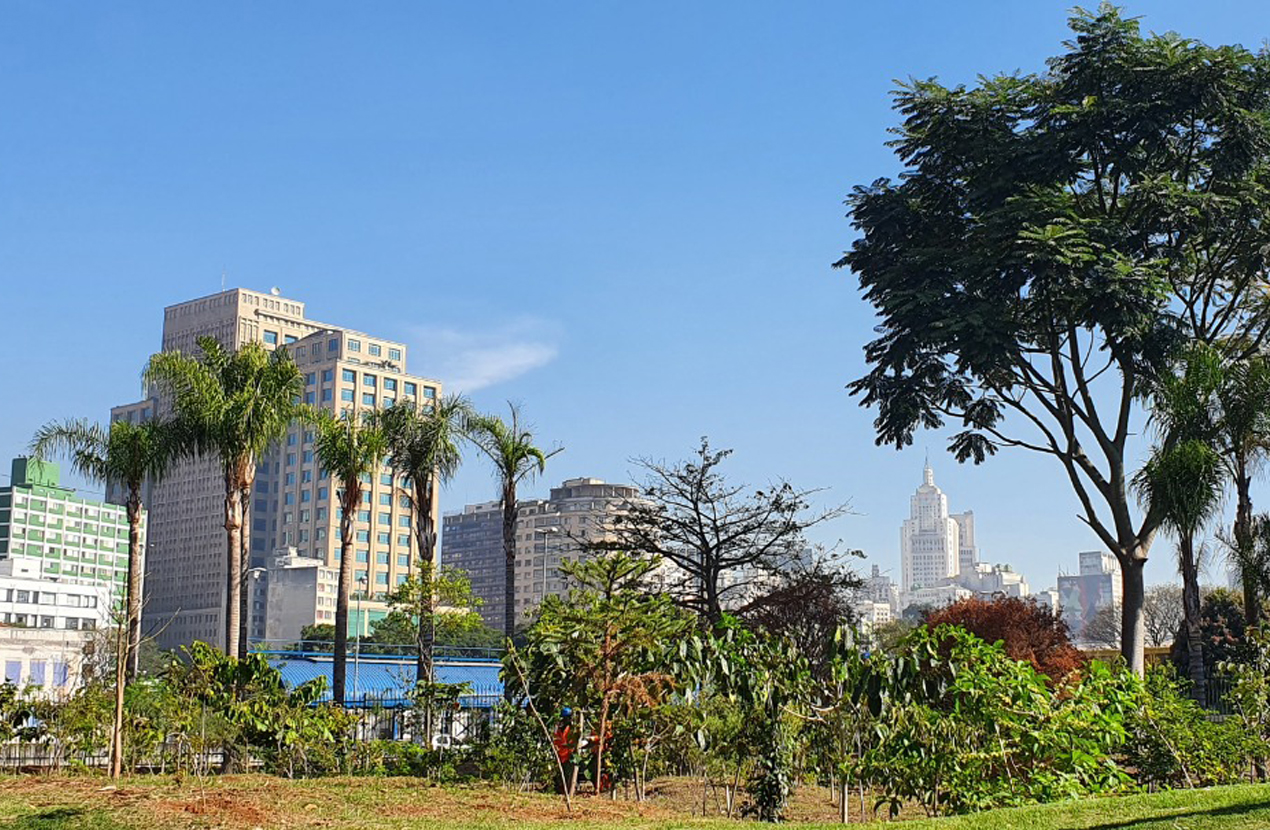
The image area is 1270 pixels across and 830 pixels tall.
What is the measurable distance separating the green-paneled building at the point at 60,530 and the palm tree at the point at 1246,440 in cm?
Answer: 13436

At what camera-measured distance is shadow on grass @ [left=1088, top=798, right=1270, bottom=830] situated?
832 cm

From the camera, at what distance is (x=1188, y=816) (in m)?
8.62

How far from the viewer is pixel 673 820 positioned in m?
11.0

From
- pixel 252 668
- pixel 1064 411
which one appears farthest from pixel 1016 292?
pixel 252 668

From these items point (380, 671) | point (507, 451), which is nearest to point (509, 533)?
point (507, 451)

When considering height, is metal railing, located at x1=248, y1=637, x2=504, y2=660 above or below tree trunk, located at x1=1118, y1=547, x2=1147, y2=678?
below

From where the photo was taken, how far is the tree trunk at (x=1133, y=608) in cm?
2370

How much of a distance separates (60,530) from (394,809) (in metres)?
154

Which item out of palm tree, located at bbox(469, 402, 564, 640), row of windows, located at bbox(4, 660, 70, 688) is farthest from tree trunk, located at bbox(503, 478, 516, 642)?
row of windows, located at bbox(4, 660, 70, 688)

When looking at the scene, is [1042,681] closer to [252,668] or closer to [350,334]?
[252,668]

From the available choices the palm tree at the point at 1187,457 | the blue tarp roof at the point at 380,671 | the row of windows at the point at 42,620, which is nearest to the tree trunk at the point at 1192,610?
the palm tree at the point at 1187,457

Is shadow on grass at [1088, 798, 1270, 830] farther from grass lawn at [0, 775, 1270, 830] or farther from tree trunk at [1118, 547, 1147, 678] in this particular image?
tree trunk at [1118, 547, 1147, 678]

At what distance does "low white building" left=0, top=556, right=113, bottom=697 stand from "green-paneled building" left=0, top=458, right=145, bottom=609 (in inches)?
912

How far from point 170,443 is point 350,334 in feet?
413
